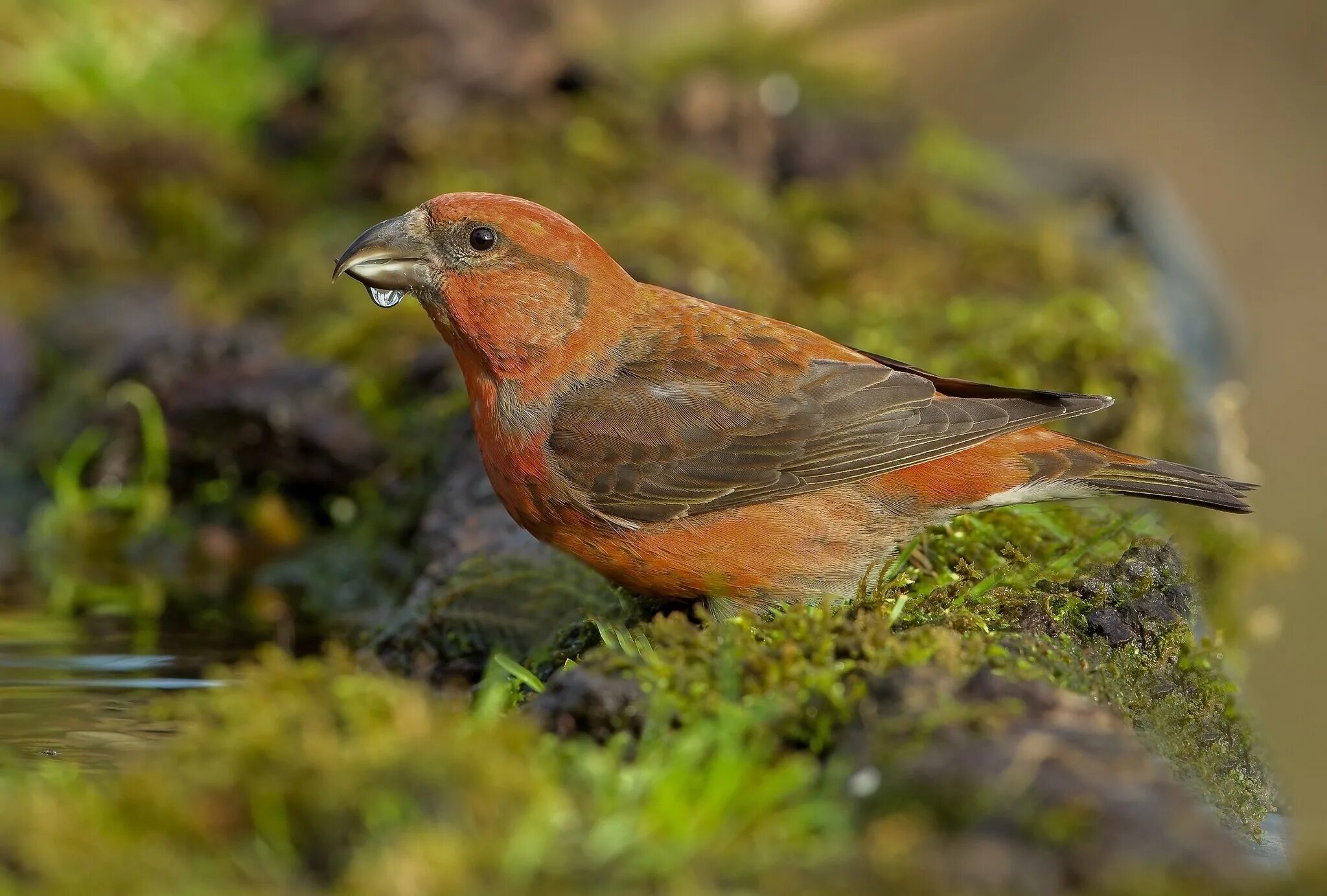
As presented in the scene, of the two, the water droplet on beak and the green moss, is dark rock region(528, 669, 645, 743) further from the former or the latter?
the water droplet on beak

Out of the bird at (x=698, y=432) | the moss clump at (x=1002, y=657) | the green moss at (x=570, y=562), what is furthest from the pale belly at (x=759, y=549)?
the moss clump at (x=1002, y=657)

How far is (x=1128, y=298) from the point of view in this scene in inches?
316

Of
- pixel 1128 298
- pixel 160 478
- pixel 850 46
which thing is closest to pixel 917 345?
pixel 1128 298

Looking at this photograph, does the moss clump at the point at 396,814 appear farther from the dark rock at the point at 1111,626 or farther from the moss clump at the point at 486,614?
the moss clump at the point at 486,614

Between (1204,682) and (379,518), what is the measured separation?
377 centimetres

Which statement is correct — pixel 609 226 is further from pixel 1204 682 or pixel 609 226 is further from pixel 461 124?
pixel 1204 682

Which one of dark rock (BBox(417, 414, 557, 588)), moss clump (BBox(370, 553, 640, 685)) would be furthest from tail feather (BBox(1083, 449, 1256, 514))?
dark rock (BBox(417, 414, 557, 588))

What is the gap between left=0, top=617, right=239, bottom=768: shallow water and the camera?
397 centimetres

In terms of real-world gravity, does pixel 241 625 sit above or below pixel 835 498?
below

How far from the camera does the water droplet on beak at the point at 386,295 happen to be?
4.73 m

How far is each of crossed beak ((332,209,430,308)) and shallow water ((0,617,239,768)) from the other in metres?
1.31

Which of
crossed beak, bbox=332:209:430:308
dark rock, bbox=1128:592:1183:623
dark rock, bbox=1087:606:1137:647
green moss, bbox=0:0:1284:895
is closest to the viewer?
green moss, bbox=0:0:1284:895

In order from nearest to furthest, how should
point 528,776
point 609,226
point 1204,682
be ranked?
point 528,776 → point 1204,682 → point 609,226

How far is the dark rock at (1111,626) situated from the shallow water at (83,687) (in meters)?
2.34
